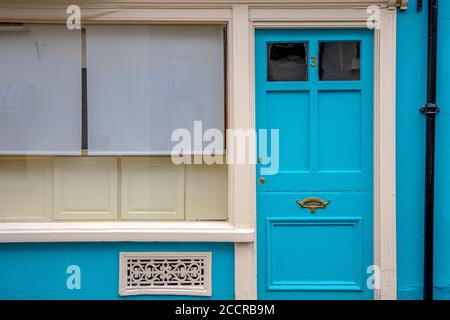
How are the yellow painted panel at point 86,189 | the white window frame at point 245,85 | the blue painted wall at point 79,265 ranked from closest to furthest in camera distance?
the white window frame at point 245,85, the blue painted wall at point 79,265, the yellow painted panel at point 86,189

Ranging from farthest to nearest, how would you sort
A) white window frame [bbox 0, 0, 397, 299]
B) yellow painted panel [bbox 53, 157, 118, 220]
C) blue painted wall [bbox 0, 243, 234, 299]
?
yellow painted panel [bbox 53, 157, 118, 220]
blue painted wall [bbox 0, 243, 234, 299]
white window frame [bbox 0, 0, 397, 299]

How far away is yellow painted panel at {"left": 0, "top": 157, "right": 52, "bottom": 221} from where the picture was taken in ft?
17.3

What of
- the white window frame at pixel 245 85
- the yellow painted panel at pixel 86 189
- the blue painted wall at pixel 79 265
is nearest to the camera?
the white window frame at pixel 245 85

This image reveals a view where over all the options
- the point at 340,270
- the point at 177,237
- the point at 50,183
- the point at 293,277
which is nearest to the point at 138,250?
the point at 177,237

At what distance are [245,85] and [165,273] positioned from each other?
1.67 m

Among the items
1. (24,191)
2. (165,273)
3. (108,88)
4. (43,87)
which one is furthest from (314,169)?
(24,191)

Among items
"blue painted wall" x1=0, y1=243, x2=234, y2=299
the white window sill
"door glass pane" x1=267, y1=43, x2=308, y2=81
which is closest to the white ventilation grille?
"blue painted wall" x1=0, y1=243, x2=234, y2=299

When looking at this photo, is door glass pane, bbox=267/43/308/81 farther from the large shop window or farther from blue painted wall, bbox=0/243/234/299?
blue painted wall, bbox=0/243/234/299

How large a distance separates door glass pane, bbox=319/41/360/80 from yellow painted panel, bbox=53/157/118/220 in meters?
1.91

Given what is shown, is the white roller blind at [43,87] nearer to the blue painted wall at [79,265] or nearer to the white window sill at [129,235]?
Answer: the white window sill at [129,235]

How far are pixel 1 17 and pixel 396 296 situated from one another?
3.94 m

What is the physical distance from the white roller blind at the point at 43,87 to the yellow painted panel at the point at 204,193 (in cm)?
98

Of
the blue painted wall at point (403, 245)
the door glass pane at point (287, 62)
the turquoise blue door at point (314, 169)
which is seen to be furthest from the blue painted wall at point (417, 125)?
the door glass pane at point (287, 62)

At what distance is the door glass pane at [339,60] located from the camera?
514 cm
